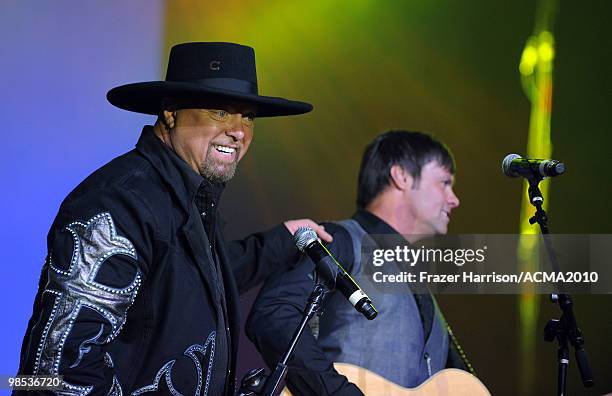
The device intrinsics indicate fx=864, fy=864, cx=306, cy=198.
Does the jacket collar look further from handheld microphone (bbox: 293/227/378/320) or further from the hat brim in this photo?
handheld microphone (bbox: 293/227/378/320)

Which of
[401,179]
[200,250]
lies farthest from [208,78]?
[401,179]

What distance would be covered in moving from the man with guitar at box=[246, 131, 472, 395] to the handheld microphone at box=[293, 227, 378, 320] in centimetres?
94

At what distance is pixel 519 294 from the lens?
4.79 m

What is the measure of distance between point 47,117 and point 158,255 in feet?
5.85

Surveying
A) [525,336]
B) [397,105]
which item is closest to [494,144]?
[397,105]

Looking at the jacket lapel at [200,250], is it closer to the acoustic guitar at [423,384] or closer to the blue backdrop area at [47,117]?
the acoustic guitar at [423,384]

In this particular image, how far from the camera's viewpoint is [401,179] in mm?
4102

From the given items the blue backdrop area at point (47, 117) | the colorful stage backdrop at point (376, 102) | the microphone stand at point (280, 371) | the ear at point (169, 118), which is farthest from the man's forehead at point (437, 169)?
the microphone stand at point (280, 371)

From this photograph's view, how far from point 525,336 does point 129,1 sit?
9.11ft

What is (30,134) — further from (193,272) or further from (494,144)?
(494,144)

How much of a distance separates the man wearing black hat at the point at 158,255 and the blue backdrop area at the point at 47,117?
1136 mm

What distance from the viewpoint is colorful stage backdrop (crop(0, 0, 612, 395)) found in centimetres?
404

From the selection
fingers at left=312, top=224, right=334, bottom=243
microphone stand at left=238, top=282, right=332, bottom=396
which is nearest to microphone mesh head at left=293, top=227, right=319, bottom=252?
microphone stand at left=238, top=282, right=332, bottom=396

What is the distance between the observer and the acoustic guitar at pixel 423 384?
3480 mm
